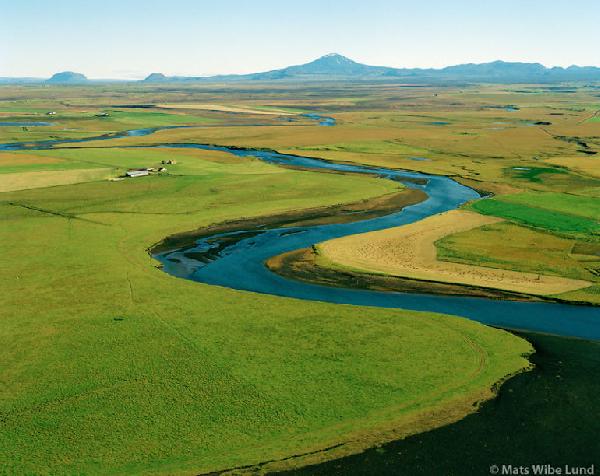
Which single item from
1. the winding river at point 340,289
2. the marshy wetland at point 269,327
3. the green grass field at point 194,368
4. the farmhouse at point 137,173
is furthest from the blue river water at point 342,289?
the farmhouse at point 137,173

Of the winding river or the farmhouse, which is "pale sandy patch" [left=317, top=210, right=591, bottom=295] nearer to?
the winding river

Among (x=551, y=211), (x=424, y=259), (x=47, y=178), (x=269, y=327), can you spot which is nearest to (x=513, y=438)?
(x=269, y=327)

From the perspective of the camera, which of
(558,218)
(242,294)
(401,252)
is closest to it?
(242,294)

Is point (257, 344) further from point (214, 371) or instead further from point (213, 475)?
point (213, 475)

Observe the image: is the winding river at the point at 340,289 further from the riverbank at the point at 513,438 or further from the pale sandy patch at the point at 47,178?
the pale sandy patch at the point at 47,178

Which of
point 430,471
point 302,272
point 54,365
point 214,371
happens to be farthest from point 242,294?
point 430,471

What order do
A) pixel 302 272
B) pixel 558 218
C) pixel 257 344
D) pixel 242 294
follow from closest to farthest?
pixel 257 344
pixel 242 294
pixel 302 272
pixel 558 218
